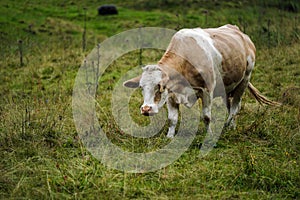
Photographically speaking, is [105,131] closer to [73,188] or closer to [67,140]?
[67,140]

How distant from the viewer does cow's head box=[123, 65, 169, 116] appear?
486 centimetres

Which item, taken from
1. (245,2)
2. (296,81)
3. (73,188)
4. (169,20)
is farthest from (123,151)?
(245,2)

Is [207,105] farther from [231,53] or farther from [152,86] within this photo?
[152,86]

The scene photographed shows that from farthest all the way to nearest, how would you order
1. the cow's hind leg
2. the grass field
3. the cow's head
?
1. the cow's hind leg
2. the cow's head
3. the grass field

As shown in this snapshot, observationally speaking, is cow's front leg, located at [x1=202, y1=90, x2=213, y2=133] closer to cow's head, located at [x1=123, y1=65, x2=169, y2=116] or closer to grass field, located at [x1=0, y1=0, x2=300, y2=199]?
grass field, located at [x1=0, y1=0, x2=300, y2=199]

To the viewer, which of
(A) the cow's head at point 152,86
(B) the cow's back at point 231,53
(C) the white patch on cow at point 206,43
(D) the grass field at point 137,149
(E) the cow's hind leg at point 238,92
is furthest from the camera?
(E) the cow's hind leg at point 238,92

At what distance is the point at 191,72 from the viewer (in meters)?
5.32

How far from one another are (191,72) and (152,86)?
703 mm

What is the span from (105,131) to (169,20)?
11.9 meters

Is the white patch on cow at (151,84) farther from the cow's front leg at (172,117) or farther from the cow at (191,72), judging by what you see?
the cow's front leg at (172,117)

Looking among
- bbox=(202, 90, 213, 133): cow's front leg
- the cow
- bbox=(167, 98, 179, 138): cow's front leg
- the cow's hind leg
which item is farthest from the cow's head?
the cow's hind leg

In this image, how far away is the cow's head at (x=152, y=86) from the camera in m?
4.86

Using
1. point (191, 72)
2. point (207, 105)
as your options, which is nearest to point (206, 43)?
point (191, 72)

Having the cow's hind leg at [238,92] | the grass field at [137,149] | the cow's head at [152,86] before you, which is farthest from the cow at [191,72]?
the grass field at [137,149]
